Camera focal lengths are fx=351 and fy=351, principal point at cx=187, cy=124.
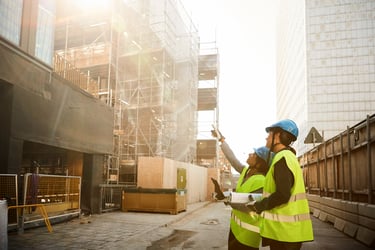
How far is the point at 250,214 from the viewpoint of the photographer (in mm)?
3588

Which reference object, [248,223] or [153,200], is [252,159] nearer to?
[248,223]

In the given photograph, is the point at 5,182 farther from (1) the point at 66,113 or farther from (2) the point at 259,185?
(2) the point at 259,185

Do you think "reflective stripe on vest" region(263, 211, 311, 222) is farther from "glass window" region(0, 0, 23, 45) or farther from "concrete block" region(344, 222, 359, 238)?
"glass window" region(0, 0, 23, 45)

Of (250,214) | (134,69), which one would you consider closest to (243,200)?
(250,214)

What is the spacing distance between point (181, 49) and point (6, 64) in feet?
74.1

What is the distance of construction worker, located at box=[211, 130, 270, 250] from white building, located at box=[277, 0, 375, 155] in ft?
301

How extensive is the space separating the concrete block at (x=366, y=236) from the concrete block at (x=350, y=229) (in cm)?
33

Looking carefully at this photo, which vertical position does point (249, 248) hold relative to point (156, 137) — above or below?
below

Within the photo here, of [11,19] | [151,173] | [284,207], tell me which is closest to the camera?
[284,207]

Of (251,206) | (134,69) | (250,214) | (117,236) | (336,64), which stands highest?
(336,64)

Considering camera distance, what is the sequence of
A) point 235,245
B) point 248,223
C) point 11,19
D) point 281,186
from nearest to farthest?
point 281,186 < point 248,223 < point 235,245 < point 11,19

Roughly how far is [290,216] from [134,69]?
24.6 m

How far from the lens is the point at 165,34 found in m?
26.2

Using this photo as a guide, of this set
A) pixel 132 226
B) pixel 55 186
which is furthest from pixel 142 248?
pixel 55 186
